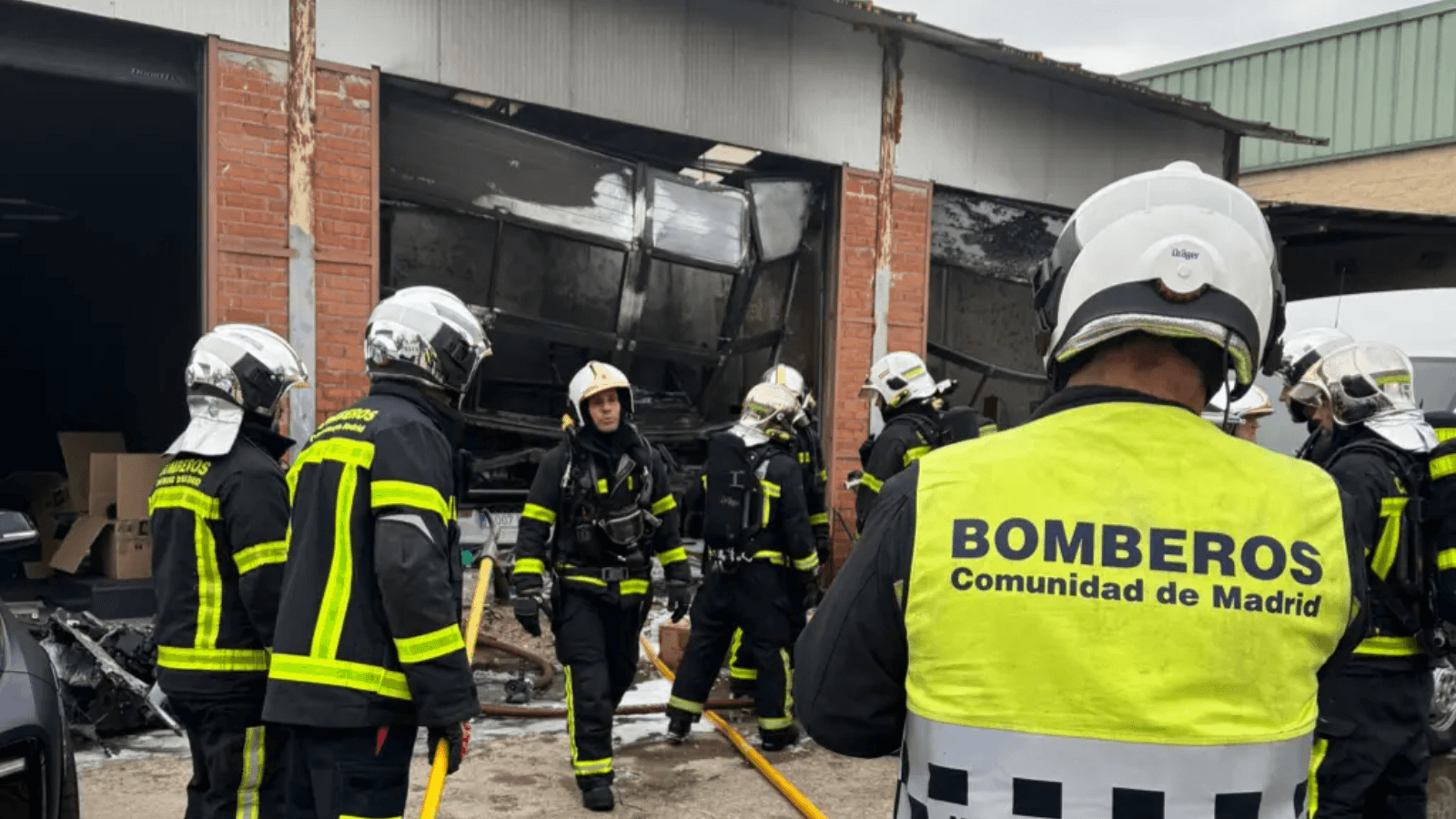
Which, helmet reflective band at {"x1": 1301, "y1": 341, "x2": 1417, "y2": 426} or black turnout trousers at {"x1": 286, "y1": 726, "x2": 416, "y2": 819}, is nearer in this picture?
black turnout trousers at {"x1": 286, "y1": 726, "x2": 416, "y2": 819}

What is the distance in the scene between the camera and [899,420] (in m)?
6.50

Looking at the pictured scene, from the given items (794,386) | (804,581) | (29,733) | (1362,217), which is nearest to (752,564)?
(804,581)

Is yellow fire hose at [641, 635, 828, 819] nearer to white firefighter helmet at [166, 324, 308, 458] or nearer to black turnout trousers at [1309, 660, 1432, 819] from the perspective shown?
black turnout trousers at [1309, 660, 1432, 819]

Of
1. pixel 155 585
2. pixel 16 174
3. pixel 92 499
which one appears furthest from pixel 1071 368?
pixel 16 174

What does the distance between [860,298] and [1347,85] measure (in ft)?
48.4

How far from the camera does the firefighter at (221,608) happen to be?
3453 mm

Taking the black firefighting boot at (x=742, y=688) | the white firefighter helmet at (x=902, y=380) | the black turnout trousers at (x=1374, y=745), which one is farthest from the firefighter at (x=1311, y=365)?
the black firefighting boot at (x=742, y=688)

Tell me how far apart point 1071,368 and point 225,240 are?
6.26 metres

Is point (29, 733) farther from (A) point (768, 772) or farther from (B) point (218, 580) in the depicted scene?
(A) point (768, 772)

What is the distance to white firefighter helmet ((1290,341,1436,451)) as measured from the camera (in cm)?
374

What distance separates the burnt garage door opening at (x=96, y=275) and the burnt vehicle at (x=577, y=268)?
7.53 feet

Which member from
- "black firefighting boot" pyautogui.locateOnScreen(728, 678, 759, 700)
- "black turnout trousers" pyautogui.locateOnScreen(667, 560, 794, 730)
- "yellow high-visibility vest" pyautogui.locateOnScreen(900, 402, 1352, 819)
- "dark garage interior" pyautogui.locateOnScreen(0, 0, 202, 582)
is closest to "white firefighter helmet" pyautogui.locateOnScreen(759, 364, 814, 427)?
"black turnout trousers" pyautogui.locateOnScreen(667, 560, 794, 730)

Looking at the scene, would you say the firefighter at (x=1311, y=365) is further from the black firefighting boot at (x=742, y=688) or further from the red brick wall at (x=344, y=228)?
the red brick wall at (x=344, y=228)

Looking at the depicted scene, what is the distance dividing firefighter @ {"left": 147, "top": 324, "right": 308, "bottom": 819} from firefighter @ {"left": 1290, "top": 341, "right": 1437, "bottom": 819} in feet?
11.1
